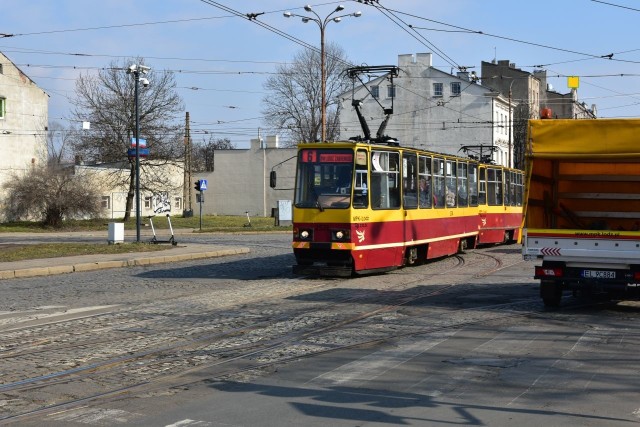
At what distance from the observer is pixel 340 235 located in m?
17.6

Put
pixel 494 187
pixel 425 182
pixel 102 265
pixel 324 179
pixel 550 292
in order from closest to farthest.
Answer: pixel 550 292
pixel 324 179
pixel 425 182
pixel 102 265
pixel 494 187

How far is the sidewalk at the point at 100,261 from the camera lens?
829 inches

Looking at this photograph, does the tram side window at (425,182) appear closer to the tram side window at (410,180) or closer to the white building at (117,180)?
the tram side window at (410,180)

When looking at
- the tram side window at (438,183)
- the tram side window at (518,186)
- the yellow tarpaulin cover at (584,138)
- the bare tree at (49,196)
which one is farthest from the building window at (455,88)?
the yellow tarpaulin cover at (584,138)

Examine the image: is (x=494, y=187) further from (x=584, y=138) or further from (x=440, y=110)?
(x=440, y=110)

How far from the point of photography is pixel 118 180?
6125 cm

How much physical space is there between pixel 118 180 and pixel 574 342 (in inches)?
2140

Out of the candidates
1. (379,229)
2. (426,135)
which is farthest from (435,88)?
(379,229)

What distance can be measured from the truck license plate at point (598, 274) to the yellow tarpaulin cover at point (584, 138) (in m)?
1.77

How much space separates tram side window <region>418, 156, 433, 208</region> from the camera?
67.8ft

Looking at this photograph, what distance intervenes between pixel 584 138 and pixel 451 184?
1078 centimetres

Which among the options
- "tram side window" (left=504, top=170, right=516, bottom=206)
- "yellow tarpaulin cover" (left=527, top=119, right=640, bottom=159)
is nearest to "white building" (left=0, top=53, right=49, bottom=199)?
"tram side window" (left=504, top=170, right=516, bottom=206)

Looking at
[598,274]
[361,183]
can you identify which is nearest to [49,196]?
[361,183]

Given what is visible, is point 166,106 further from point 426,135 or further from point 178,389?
point 178,389
